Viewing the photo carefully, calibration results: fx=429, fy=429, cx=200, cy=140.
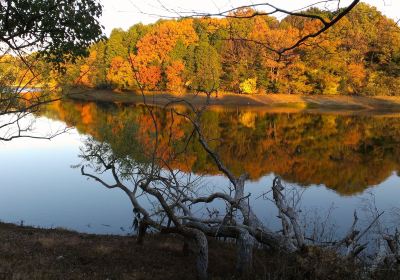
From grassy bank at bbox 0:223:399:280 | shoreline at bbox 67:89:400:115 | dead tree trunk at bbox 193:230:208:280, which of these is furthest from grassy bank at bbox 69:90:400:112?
dead tree trunk at bbox 193:230:208:280

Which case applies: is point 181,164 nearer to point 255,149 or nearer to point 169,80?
point 255,149

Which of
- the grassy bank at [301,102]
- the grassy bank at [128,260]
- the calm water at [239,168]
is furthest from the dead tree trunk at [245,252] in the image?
the grassy bank at [301,102]

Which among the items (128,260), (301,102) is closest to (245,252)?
(128,260)

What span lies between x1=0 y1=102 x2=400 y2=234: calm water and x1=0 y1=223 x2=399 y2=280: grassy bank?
3.47 m

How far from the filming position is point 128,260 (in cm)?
1177

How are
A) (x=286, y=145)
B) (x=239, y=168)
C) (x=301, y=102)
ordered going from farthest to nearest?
1. (x=301, y=102)
2. (x=286, y=145)
3. (x=239, y=168)

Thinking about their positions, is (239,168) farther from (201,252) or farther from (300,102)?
(300,102)

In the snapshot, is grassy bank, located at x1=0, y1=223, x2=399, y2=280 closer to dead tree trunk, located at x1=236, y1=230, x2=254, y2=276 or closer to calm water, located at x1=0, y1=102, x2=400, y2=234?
dead tree trunk, located at x1=236, y1=230, x2=254, y2=276

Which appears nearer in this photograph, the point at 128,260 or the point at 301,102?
the point at 128,260

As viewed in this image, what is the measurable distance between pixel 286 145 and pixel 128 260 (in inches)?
1219

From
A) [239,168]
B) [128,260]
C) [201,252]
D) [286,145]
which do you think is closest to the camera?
[201,252]

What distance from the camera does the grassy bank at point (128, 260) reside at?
8029 mm

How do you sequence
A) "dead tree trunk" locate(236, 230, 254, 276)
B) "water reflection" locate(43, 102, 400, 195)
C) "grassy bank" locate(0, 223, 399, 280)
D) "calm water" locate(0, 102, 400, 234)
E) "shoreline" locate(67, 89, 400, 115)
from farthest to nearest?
"shoreline" locate(67, 89, 400, 115), "water reflection" locate(43, 102, 400, 195), "calm water" locate(0, 102, 400, 234), "dead tree trunk" locate(236, 230, 254, 276), "grassy bank" locate(0, 223, 399, 280)

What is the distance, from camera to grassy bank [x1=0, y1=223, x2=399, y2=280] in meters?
8.03
